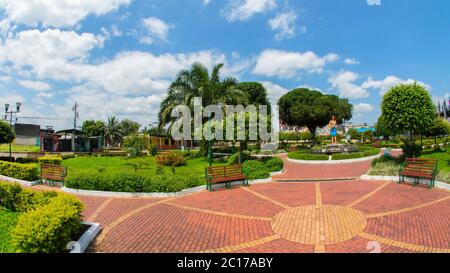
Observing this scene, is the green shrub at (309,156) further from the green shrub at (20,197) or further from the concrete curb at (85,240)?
the green shrub at (20,197)

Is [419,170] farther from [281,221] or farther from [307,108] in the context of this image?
[307,108]

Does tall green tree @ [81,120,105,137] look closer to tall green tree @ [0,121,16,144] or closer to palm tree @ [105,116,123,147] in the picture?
palm tree @ [105,116,123,147]

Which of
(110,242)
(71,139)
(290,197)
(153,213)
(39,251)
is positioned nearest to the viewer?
(39,251)

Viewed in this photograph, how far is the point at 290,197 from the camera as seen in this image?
31.0ft

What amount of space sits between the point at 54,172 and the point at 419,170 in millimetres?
15454

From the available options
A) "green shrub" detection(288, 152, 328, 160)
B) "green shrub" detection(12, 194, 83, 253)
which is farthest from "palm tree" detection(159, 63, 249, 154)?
"green shrub" detection(12, 194, 83, 253)

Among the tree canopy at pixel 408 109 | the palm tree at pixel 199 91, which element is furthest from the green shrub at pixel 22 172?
the tree canopy at pixel 408 109

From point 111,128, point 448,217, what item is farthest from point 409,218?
point 111,128

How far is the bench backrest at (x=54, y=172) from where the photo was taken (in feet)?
41.2

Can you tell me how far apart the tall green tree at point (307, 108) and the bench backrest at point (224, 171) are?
1139 inches

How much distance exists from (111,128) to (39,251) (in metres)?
64.2

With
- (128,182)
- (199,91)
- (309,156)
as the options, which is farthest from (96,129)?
(128,182)

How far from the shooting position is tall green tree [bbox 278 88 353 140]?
38.4 metres
